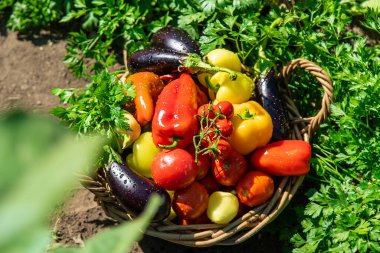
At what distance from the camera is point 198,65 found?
80.2 inches

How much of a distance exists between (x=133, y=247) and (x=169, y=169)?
0.61 meters

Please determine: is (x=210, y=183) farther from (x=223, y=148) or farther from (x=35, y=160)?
(x=35, y=160)

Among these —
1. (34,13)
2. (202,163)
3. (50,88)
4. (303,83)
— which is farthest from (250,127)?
(34,13)

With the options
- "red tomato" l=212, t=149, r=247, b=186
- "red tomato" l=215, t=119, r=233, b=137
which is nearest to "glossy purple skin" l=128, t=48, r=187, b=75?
"red tomato" l=215, t=119, r=233, b=137

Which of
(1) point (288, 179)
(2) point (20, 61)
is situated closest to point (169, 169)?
(1) point (288, 179)

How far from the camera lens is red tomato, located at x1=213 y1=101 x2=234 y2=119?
194 cm

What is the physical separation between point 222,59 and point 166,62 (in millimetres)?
234

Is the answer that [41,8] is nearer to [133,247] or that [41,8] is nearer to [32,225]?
[133,247]

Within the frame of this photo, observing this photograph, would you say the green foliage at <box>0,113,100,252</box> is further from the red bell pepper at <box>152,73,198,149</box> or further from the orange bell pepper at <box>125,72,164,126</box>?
the orange bell pepper at <box>125,72,164,126</box>

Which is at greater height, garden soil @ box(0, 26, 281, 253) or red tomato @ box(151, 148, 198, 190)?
red tomato @ box(151, 148, 198, 190)

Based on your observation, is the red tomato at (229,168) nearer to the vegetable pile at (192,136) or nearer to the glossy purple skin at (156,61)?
the vegetable pile at (192,136)

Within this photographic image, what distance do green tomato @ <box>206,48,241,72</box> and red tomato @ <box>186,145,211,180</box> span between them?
14.6 inches

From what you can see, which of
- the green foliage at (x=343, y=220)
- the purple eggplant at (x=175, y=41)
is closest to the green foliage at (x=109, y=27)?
the purple eggplant at (x=175, y=41)

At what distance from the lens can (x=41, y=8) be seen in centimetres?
293
